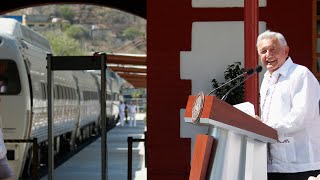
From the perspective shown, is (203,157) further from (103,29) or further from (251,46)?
(103,29)

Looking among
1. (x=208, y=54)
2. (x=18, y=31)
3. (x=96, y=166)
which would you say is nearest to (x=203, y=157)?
(x=208, y=54)

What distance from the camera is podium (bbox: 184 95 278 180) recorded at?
15.6ft

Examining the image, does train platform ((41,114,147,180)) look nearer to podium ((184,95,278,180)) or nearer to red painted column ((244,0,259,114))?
red painted column ((244,0,259,114))

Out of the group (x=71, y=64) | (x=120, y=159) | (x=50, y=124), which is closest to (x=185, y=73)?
(x=71, y=64)

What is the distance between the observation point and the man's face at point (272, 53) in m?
5.29

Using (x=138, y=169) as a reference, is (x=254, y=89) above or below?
above

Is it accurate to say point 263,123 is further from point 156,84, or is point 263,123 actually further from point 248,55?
point 156,84

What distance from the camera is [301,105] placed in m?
5.15

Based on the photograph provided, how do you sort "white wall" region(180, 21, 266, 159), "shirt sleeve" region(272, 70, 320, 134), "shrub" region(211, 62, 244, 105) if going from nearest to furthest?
"shirt sleeve" region(272, 70, 320, 134) < "shrub" region(211, 62, 244, 105) < "white wall" region(180, 21, 266, 159)

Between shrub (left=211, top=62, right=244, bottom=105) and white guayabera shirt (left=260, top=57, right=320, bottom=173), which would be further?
shrub (left=211, top=62, right=244, bottom=105)

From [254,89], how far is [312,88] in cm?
139

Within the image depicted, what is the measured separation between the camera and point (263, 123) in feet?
16.0

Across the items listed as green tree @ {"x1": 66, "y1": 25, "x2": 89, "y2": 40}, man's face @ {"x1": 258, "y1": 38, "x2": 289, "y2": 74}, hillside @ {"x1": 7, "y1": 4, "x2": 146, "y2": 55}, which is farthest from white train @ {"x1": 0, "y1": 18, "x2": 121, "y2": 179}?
green tree @ {"x1": 66, "y1": 25, "x2": 89, "y2": 40}

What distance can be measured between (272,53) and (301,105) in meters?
0.41
